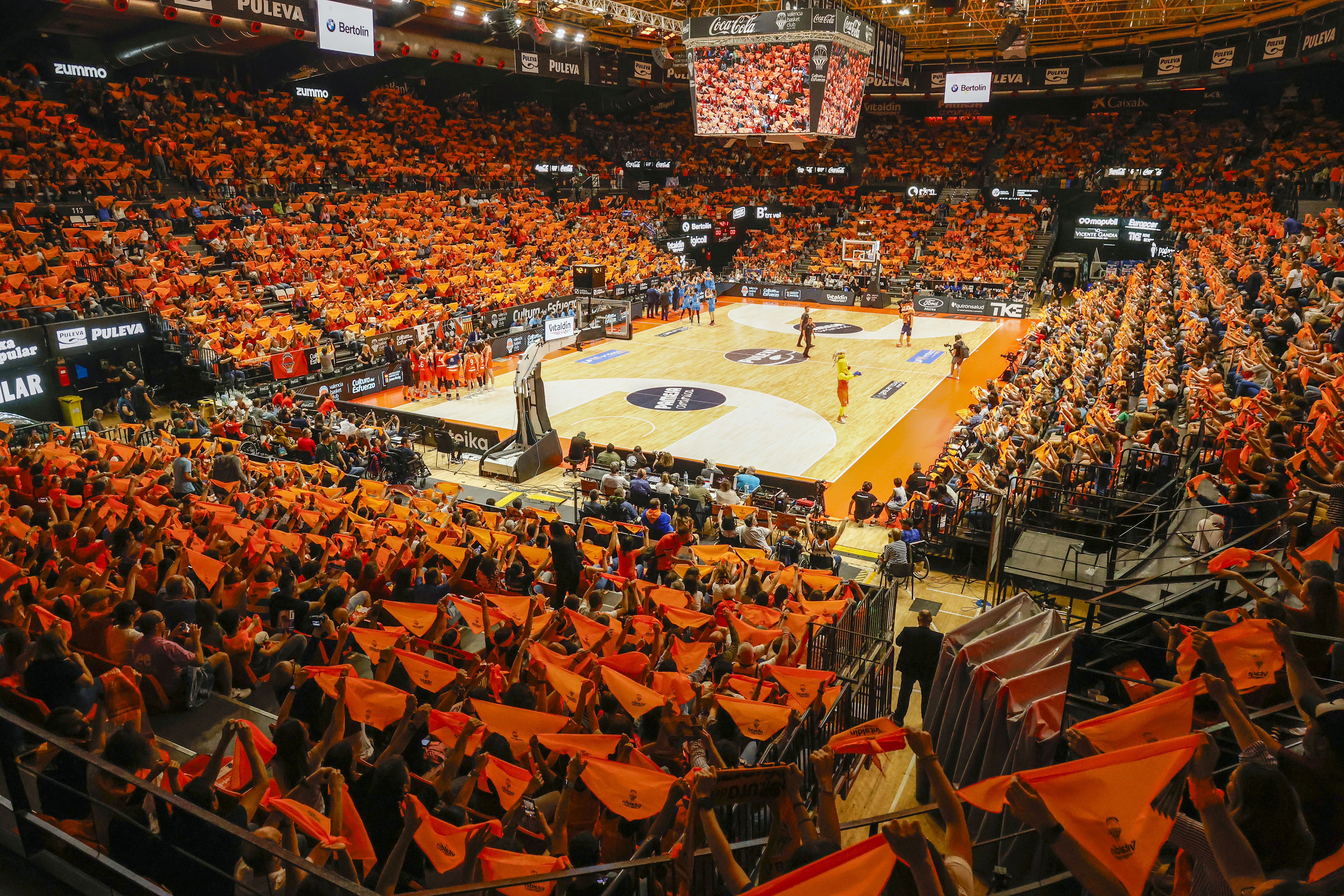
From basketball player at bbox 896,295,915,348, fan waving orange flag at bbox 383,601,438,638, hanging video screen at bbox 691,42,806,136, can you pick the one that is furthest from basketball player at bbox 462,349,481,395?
fan waving orange flag at bbox 383,601,438,638

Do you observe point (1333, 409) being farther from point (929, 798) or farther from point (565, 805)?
point (565, 805)

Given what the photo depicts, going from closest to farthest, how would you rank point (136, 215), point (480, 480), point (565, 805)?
1. point (565, 805)
2. point (480, 480)
3. point (136, 215)

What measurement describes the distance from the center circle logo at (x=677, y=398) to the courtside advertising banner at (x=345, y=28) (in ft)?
41.6

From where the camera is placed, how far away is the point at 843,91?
25422mm

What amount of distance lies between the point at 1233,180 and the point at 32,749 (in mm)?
45987

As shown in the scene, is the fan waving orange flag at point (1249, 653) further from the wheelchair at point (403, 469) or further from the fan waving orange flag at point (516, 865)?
the wheelchair at point (403, 469)

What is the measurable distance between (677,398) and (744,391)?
2.05 meters

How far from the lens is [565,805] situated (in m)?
4.10

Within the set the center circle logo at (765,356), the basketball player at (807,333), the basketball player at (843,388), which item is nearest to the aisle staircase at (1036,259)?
the basketball player at (807,333)

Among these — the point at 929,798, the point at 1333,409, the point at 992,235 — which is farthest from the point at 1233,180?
the point at 929,798

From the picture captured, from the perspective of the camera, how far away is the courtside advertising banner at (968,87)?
37.2 meters

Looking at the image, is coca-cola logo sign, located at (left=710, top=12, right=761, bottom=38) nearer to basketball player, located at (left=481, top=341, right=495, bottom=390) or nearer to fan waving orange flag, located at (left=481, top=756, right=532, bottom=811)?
basketball player, located at (left=481, top=341, right=495, bottom=390)

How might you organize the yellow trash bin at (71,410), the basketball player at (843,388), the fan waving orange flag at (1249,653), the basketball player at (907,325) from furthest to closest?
the basketball player at (907,325) < the basketball player at (843,388) < the yellow trash bin at (71,410) < the fan waving orange flag at (1249,653)

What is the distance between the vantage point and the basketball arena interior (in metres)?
3.89
